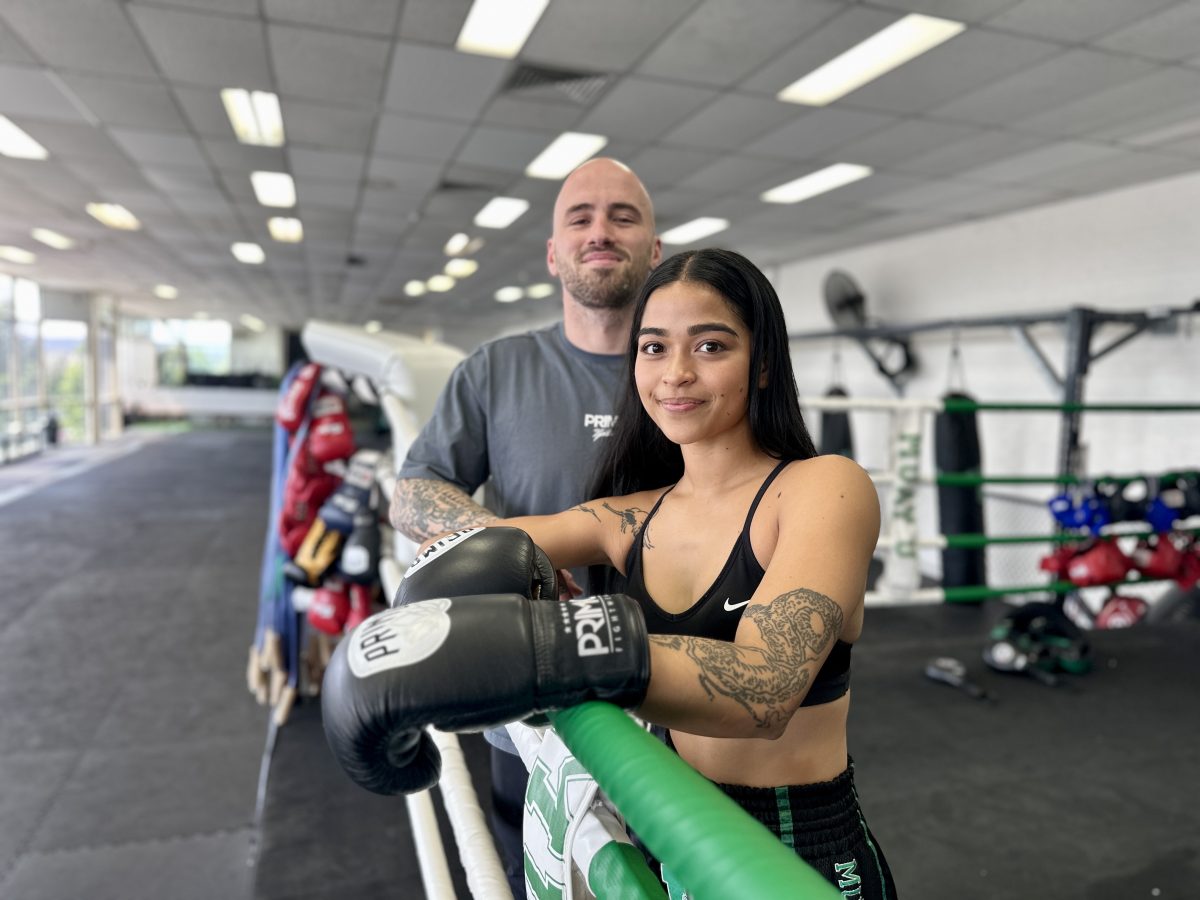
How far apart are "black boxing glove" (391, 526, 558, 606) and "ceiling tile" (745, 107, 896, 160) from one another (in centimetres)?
370

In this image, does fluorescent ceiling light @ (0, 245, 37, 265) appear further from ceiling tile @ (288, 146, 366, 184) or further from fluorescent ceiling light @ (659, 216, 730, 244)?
fluorescent ceiling light @ (659, 216, 730, 244)

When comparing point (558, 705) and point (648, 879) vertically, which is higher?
point (558, 705)

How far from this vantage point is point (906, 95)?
3.52m

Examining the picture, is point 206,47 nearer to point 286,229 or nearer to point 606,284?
point 606,284

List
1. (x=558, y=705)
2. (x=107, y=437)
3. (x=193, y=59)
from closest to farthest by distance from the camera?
1. (x=558, y=705)
2. (x=193, y=59)
3. (x=107, y=437)

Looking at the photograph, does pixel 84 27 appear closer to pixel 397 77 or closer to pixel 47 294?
pixel 397 77

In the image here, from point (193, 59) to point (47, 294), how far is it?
12208mm

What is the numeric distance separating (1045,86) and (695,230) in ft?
11.8

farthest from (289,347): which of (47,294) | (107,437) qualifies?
(47,294)

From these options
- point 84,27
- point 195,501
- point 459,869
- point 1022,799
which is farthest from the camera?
point 195,501

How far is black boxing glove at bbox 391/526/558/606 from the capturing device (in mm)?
691

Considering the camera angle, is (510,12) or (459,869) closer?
(459,869)

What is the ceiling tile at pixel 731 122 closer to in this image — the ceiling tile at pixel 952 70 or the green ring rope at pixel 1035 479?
the ceiling tile at pixel 952 70

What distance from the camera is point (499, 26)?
119 inches
